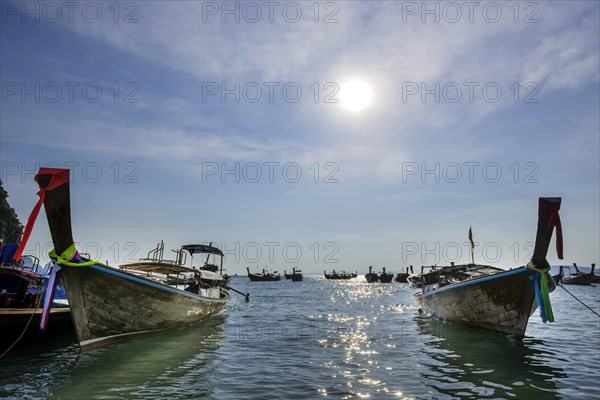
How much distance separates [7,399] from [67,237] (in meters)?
3.79

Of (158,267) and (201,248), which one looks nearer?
(158,267)

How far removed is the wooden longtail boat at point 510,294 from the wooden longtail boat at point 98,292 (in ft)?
36.9

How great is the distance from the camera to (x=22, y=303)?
491 inches

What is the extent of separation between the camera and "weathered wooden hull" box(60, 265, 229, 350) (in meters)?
10.4

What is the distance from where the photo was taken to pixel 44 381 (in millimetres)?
8273

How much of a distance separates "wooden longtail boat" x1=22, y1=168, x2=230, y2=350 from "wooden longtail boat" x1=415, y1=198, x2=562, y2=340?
11.2 metres

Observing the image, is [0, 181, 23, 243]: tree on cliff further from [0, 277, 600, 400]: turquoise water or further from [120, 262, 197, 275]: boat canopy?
[0, 277, 600, 400]: turquoise water

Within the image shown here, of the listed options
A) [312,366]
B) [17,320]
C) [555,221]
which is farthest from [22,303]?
[555,221]

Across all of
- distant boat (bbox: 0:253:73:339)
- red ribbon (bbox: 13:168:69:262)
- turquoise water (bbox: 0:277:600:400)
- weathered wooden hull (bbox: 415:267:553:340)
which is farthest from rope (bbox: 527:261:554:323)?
distant boat (bbox: 0:253:73:339)

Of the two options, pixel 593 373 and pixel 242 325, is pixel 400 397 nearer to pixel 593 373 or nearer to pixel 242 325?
pixel 593 373

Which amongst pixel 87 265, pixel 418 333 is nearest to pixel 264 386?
pixel 87 265

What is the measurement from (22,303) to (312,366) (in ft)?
33.3

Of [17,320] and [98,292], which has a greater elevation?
[98,292]

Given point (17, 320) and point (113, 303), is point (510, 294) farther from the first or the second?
point (17, 320)
